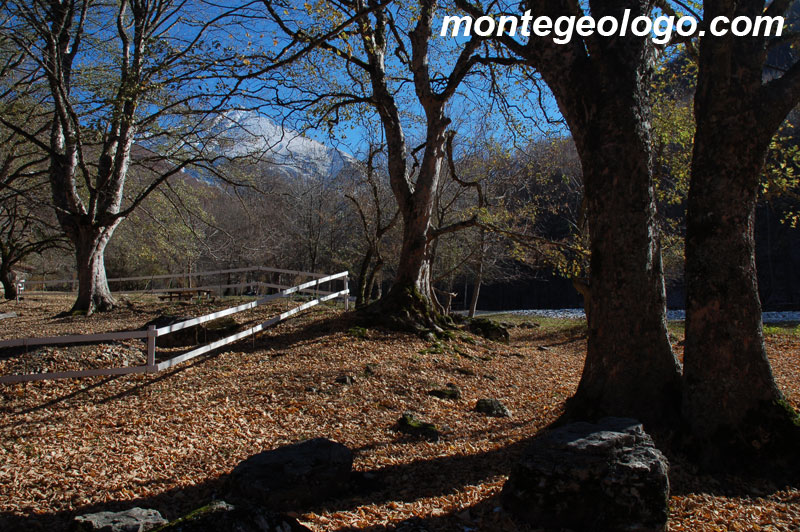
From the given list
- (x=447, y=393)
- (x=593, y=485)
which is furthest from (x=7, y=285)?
(x=593, y=485)

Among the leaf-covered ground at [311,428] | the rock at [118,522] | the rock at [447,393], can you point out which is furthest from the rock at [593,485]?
the rock at [447,393]

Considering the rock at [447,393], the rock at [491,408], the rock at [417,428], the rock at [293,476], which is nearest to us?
the rock at [293,476]

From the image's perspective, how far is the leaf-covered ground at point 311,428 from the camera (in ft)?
12.0

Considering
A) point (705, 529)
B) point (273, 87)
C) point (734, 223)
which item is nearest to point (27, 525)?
point (705, 529)

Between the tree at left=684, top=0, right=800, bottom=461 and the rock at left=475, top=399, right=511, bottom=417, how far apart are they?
234 cm

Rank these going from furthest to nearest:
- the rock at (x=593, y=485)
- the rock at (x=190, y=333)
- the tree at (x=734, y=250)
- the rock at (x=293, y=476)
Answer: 1. the rock at (x=190, y=333)
2. the tree at (x=734, y=250)
3. the rock at (x=293, y=476)
4. the rock at (x=593, y=485)

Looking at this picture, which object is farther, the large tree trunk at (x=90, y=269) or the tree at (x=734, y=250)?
the large tree trunk at (x=90, y=269)

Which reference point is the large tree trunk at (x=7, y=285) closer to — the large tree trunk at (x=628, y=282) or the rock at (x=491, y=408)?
the rock at (x=491, y=408)

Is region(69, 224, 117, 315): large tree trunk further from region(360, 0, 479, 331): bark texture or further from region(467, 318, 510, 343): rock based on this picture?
region(467, 318, 510, 343): rock

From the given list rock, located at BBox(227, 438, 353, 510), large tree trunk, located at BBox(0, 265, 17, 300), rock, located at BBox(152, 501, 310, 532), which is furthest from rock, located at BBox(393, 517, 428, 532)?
large tree trunk, located at BBox(0, 265, 17, 300)

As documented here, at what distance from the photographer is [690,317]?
437cm

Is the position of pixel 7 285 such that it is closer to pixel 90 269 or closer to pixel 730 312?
pixel 90 269

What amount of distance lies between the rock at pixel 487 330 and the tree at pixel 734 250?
7.03 meters

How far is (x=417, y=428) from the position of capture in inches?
212
